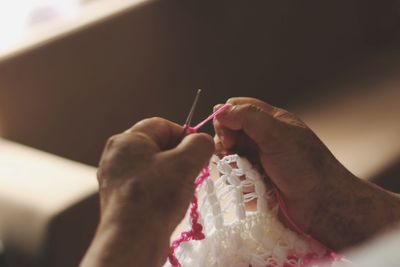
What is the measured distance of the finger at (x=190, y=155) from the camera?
2.57 ft

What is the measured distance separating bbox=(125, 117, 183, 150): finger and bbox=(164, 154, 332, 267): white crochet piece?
0.10m

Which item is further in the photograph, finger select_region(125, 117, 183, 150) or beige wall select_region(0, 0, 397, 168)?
beige wall select_region(0, 0, 397, 168)

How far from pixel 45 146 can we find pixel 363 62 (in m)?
1.02

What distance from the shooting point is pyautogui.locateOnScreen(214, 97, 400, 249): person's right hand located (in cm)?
89

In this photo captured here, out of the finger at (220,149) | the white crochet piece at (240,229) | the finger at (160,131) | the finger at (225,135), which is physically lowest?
the white crochet piece at (240,229)

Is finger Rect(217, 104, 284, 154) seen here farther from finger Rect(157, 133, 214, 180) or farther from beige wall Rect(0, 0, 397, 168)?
beige wall Rect(0, 0, 397, 168)

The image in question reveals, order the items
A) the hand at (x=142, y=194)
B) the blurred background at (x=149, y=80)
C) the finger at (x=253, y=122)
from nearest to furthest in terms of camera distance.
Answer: the hand at (x=142, y=194) → the finger at (x=253, y=122) → the blurred background at (x=149, y=80)

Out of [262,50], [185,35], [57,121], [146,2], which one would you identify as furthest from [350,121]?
[57,121]

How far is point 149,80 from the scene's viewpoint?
1680mm

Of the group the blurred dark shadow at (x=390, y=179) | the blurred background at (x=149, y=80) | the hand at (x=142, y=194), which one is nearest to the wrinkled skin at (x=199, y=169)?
the hand at (x=142, y=194)

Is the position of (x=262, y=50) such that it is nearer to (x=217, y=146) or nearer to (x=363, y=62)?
(x=363, y=62)

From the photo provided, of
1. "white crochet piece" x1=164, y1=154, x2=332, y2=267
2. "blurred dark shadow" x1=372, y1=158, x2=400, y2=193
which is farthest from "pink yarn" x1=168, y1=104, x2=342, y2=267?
"blurred dark shadow" x1=372, y1=158, x2=400, y2=193

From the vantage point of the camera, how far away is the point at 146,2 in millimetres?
1678

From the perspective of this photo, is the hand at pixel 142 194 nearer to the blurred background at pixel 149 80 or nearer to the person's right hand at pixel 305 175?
the person's right hand at pixel 305 175
